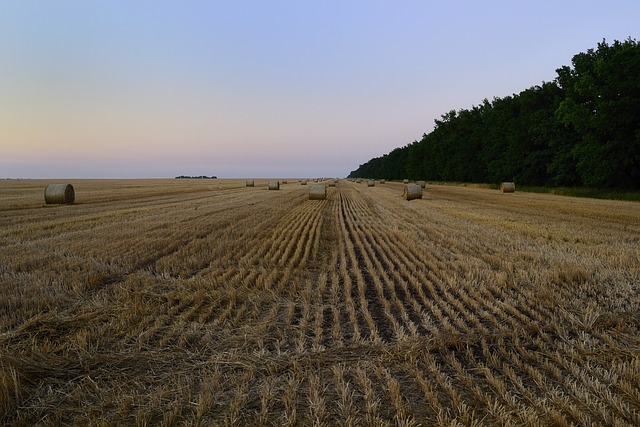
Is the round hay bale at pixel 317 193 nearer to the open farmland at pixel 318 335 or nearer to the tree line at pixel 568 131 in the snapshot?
the open farmland at pixel 318 335

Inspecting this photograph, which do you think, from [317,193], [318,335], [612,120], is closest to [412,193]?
[317,193]

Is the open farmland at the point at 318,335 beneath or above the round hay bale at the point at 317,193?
beneath

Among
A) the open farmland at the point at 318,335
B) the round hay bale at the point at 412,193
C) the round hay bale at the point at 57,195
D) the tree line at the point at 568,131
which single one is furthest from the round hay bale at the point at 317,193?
the tree line at the point at 568,131

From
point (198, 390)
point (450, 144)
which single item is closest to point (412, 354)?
point (198, 390)

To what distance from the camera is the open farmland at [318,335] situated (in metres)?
3.06

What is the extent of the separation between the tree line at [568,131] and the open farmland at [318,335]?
75.2 feet

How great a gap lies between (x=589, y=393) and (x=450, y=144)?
253ft

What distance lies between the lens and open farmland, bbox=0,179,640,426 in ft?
10.0

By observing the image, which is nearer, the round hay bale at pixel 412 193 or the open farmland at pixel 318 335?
the open farmland at pixel 318 335

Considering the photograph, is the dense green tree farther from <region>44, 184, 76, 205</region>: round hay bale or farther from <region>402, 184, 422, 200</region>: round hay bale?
<region>44, 184, 76, 205</region>: round hay bale

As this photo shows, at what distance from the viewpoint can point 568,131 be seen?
3725cm

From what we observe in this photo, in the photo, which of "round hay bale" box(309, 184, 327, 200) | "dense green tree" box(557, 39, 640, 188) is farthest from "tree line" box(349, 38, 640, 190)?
"round hay bale" box(309, 184, 327, 200)

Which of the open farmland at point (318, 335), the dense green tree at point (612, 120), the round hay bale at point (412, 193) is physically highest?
the dense green tree at point (612, 120)

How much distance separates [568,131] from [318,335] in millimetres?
42461
